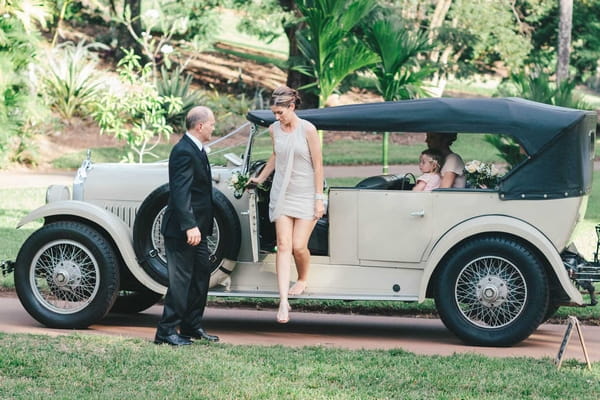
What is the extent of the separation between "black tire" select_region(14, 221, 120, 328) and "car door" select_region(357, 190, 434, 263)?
1.97 m

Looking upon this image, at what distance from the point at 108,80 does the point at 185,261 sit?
20.6 meters

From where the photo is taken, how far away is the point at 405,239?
27.4ft

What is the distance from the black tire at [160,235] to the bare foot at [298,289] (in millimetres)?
515

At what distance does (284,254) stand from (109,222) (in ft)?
4.73

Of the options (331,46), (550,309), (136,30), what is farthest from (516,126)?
(136,30)

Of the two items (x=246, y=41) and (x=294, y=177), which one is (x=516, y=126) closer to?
(x=294, y=177)

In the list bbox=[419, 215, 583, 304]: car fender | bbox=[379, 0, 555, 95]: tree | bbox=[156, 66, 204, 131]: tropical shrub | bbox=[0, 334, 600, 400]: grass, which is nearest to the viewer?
bbox=[0, 334, 600, 400]: grass

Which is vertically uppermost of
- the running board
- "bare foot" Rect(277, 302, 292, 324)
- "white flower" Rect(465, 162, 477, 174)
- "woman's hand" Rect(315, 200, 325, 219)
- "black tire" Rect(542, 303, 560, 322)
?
"white flower" Rect(465, 162, 477, 174)

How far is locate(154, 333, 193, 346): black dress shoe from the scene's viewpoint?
25.5ft

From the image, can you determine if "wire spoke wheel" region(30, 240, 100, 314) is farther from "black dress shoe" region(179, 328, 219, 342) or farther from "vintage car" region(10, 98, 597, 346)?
"black dress shoe" region(179, 328, 219, 342)

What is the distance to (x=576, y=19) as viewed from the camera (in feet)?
123

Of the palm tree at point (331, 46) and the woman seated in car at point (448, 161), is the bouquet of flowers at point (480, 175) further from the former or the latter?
the palm tree at point (331, 46)

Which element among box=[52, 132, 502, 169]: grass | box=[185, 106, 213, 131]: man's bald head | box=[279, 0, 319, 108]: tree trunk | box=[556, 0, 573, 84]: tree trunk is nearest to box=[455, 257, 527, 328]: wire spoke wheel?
box=[185, 106, 213, 131]: man's bald head

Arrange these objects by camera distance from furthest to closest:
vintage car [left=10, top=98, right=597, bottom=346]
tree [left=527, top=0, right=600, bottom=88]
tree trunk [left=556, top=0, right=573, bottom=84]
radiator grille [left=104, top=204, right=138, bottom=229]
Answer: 1. tree [left=527, top=0, right=600, bottom=88]
2. tree trunk [left=556, top=0, right=573, bottom=84]
3. radiator grille [left=104, top=204, right=138, bottom=229]
4. vintage car [left=10, top=98, right=597, bottom=346]
